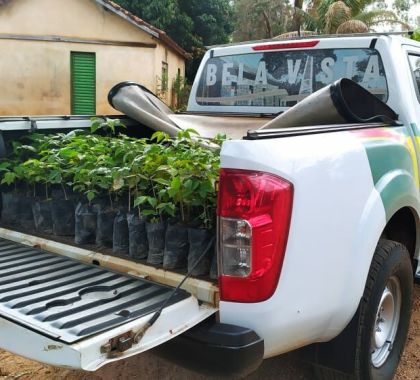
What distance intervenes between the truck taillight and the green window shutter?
48.6 feet

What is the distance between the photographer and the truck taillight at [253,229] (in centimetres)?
202

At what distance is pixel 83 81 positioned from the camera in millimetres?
16188

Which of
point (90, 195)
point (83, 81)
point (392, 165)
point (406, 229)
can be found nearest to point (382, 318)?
point (406, 229)

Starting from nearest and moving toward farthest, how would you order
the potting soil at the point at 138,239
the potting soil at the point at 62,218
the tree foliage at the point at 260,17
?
the potting soil at the point at 138,239 → the potting soil at the point at 62,218 → the tree foliage at the point at 260,17

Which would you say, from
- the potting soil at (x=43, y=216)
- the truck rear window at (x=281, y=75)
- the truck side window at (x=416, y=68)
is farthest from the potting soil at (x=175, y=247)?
the truck side window at (x=416, y=68)

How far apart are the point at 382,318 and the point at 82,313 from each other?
177 cm

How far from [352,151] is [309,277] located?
62cm

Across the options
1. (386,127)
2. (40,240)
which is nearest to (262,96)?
(386,127)

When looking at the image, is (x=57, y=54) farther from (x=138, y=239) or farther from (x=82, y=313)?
(x=82, y=313)

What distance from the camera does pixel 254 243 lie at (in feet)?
6.62

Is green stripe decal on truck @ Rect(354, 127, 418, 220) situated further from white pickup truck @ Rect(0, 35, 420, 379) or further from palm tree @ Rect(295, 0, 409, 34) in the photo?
palm tree @ Rect(295, 0, 409, 34)

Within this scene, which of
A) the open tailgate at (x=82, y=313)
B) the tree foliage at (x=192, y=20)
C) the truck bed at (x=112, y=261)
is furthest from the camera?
the tree foliage at (x=192, y=20)

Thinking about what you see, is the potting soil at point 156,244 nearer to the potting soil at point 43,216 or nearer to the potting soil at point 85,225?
the potting soil at point 85,225

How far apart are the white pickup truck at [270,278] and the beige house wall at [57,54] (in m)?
13.7
